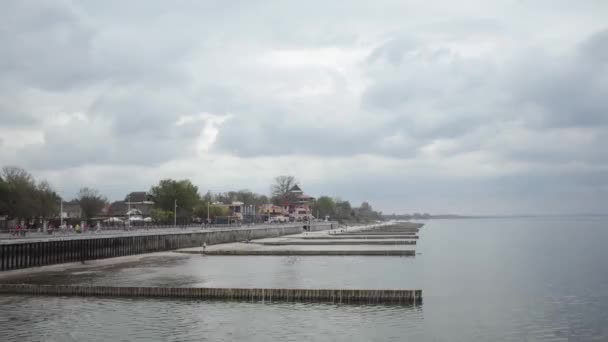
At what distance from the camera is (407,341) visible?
24.4m

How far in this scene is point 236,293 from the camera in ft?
109

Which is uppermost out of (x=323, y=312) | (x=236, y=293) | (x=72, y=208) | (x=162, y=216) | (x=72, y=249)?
(x=72, y=208)

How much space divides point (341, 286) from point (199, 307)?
29.9ft

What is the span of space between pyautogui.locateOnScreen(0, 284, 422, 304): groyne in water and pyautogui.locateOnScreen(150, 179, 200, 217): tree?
116058mm

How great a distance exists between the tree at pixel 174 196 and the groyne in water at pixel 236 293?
116m

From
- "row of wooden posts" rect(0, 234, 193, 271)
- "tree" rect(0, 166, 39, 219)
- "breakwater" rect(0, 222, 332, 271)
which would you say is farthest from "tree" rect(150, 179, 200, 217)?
"row of wooden posts" rect(0, 234, 193, 271)

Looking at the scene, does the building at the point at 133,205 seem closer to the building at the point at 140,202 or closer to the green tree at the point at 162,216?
the building at the point at 140,202

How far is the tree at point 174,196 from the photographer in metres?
153

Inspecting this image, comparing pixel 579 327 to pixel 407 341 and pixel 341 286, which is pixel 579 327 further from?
pixel 341 286

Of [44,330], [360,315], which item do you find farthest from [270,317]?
[44,330]

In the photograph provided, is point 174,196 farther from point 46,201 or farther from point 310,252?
point 310,252

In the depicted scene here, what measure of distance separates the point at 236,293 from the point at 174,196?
403ft

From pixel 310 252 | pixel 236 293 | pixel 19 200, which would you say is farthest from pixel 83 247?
pixel 19 200

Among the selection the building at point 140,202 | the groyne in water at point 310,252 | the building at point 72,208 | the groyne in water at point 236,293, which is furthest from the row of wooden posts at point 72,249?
the building at point 140,202
